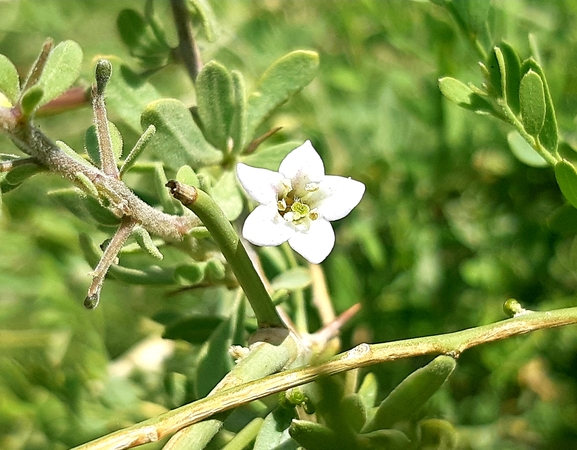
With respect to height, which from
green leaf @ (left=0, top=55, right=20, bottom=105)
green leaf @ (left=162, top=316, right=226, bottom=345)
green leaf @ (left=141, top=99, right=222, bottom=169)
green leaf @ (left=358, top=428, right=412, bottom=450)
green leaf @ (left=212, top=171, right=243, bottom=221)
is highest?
green leaf @ (left=0, top=55, right=20, bottom=105)

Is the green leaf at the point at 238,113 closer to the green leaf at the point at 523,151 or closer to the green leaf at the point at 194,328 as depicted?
the green leaf at the point at 194,328

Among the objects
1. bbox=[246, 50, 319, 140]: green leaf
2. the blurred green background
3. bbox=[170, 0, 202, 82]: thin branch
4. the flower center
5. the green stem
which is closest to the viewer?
the green stem

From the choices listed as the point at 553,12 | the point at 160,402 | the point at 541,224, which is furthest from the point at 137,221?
the point at 553,12

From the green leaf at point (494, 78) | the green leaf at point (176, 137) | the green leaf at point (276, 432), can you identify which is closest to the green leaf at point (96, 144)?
the green leaf at point (176, 137)

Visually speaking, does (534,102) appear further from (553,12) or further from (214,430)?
(553,12)

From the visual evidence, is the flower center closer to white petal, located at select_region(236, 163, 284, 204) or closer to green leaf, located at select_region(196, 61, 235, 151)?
white petal, located at select_region(236, 163, 284, 204)

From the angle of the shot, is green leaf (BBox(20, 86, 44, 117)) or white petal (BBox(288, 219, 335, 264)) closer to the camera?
green leaf (BBox(20, 86, 44, 117))

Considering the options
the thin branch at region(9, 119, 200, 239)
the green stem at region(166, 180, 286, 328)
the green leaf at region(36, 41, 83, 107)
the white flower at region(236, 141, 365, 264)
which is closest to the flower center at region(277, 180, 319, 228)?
the white flower at region(236, 141, 365, 264)

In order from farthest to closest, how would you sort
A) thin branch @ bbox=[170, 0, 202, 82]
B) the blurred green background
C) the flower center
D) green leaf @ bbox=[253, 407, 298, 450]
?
the blurred green background
thin branch @ bbox=[170, 0, 202, 82]
the flower center
green leaf @ bbox=[253, 407, 298, 450]

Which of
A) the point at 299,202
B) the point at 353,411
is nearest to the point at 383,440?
the point at 353,411
